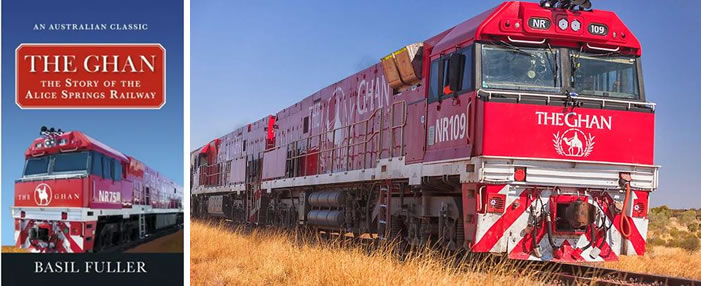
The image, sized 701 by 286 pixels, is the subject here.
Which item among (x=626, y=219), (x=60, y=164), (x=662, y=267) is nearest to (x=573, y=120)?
(x=626, y=219)

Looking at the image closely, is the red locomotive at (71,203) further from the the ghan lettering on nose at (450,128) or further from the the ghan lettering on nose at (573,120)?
the the ghan lettering on nose at (573,120)

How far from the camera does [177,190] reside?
15.5 feet

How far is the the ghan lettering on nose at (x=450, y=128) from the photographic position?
10.1m

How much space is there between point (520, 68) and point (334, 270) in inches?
143

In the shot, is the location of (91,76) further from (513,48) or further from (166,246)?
(513,48)

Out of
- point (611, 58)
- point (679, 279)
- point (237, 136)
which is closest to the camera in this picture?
point (679, 279)

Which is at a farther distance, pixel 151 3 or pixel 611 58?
pixel 611 58

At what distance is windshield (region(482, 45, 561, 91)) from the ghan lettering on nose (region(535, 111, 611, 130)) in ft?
1.22

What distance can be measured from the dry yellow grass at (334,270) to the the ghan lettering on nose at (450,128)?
1648 millimetres

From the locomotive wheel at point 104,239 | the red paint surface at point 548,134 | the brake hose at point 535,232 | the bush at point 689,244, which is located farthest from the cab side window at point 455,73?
the bush at point 689,244

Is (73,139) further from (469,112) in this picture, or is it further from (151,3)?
(469,112)

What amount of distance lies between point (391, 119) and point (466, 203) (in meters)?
3.65

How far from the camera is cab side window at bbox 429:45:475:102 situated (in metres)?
9.94

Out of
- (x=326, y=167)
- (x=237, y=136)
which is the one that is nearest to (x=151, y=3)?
(x=326, y=167)
